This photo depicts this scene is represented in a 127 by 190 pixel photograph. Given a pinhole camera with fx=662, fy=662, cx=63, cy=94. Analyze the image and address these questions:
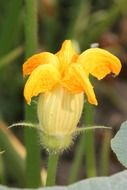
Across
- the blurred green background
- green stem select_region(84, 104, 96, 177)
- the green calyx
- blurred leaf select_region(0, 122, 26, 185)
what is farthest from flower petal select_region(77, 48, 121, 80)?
the blurred green background

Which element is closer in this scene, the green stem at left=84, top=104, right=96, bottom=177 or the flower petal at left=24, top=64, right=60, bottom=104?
the flower petal at left=24, top=64, right=60, bottom=104

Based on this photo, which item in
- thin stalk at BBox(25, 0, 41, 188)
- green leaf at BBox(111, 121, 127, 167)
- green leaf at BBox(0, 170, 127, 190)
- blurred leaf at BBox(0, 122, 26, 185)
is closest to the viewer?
green leaf at BBox(0, 170, 127, 190)

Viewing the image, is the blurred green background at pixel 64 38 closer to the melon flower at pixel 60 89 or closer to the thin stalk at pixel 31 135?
the thin stalk at pixel 31 135

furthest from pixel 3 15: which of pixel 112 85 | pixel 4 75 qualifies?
pixel 112 85

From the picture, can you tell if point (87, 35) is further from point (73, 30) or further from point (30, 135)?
point (30, 135)

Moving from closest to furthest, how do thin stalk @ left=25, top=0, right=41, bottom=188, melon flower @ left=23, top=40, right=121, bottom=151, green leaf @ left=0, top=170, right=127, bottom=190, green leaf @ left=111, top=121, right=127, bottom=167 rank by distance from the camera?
1. green leaf @ left=0, top=170, right=127, bottom=190
2. green leaf @ left=111, top=121, right=127, bottom=167
3. melon flower @ left=23, top=40, right=121, bottom=151
4. thin stalk @ left=25, top=0, right=41, bottom=188

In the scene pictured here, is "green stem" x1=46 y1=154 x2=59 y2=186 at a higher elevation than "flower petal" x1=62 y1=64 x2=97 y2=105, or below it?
below

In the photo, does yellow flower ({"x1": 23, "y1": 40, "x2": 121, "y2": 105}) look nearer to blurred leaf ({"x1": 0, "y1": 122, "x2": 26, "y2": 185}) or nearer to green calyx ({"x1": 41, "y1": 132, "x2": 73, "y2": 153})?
green calyx ({"x1": 41, "y1": 132, "x2": 73, "y2": 153})

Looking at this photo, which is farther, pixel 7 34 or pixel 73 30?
pixel 73 30

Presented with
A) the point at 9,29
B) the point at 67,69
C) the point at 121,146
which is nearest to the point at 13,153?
the point at 9,29
